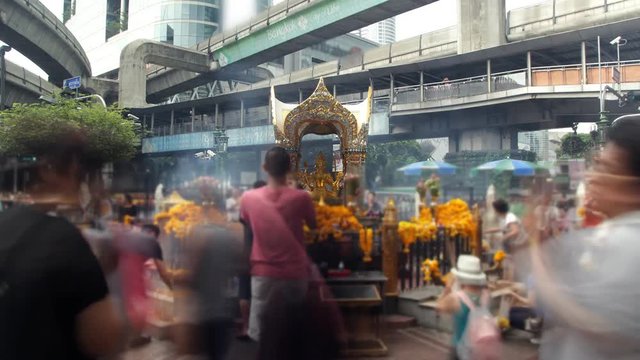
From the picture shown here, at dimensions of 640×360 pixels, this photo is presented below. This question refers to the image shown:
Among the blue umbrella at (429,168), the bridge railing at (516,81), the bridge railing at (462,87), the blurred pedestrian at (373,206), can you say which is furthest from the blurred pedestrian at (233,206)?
the bridge railing at (462,87)

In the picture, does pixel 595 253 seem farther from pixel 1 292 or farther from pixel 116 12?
pixel 116 12

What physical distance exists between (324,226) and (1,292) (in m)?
1.45

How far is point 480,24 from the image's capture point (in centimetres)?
2116

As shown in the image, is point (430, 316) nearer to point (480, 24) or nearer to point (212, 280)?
point (212, 280)

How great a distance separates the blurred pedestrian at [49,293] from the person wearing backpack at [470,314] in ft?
5.10

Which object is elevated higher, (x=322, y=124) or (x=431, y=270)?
(x=322, y=124)

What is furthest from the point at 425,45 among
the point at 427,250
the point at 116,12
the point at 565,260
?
the point at 116,12

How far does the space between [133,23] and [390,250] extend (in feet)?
151

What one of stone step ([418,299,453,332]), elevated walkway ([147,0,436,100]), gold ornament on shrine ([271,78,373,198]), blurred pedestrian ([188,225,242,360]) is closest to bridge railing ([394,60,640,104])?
elevated walkway ([147,0,436,100])

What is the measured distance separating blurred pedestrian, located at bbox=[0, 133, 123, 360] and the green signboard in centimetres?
1926

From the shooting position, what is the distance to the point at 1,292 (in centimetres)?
143

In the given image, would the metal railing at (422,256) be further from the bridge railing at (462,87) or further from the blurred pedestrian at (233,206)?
the bridge railing at (462,87)

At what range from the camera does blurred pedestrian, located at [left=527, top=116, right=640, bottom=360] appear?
1.40m

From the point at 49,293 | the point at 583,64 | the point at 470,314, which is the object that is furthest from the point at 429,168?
the point at 583,64
